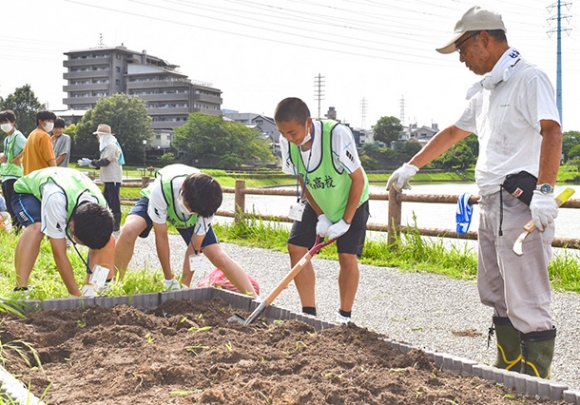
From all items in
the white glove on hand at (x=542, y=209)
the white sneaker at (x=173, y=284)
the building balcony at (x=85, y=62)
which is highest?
the building balcony at (x=85, y=62)

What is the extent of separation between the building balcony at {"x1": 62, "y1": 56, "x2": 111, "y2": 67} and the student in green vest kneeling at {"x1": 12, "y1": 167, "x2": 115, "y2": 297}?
333ft

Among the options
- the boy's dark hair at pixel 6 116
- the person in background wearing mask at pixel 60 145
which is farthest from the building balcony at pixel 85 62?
the boy's dark hair at pixel 6 116

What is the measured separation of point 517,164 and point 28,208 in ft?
11.4

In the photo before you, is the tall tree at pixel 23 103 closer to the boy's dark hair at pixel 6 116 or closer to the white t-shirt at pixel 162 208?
the boy's dark hair at pixel 6 116

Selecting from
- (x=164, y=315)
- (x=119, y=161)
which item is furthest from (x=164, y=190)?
(x=119, y=161)

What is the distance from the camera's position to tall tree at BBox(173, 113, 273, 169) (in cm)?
7262

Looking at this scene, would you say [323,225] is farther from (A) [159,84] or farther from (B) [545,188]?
(A) [159,84]

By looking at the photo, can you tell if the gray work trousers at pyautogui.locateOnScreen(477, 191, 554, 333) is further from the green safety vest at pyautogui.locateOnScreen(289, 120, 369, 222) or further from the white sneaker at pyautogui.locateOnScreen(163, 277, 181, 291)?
the white sneaker at pyautogui.locateOnScreen(163, 277, 181, 291)

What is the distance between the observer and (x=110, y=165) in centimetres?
968

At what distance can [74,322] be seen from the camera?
10.3 ft

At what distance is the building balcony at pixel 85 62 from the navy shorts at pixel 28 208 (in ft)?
332

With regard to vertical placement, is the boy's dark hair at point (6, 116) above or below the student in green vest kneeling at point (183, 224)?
above

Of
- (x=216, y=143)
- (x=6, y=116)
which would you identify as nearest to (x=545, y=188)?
(x=6, y=116)

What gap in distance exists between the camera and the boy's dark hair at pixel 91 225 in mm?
3508
